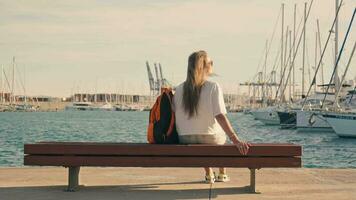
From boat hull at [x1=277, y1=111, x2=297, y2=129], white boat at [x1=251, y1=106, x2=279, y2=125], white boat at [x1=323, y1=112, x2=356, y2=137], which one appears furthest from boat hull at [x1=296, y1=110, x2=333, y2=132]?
white boat at [x1=251, y1=106, x2=279, y2=125]

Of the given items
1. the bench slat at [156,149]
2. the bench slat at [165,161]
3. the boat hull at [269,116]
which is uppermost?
the bench slat at [156,149]

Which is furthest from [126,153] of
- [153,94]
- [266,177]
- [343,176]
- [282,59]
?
[153,94]

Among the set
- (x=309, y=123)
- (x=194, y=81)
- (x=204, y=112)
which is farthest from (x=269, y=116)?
(x=194, y=81)

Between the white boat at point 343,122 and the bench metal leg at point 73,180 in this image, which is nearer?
the bench metal leg at point 73,180

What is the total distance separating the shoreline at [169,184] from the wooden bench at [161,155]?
367 millimetres

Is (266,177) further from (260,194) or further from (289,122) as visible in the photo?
(289,122)

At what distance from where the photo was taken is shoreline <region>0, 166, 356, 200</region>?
7.71 metres

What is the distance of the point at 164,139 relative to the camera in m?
7.83

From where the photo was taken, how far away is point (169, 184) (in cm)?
869

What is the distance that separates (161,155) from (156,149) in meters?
0.09

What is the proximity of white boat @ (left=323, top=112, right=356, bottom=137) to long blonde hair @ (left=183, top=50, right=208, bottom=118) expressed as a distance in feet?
115

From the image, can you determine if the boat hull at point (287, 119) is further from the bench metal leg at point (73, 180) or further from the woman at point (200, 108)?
the bench metal leg at point (73, 180)

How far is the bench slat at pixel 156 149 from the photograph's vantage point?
7492 millimetres

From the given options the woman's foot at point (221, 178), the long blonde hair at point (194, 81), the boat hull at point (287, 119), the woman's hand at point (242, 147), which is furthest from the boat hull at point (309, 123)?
the woman's hand at point (242, 147)
